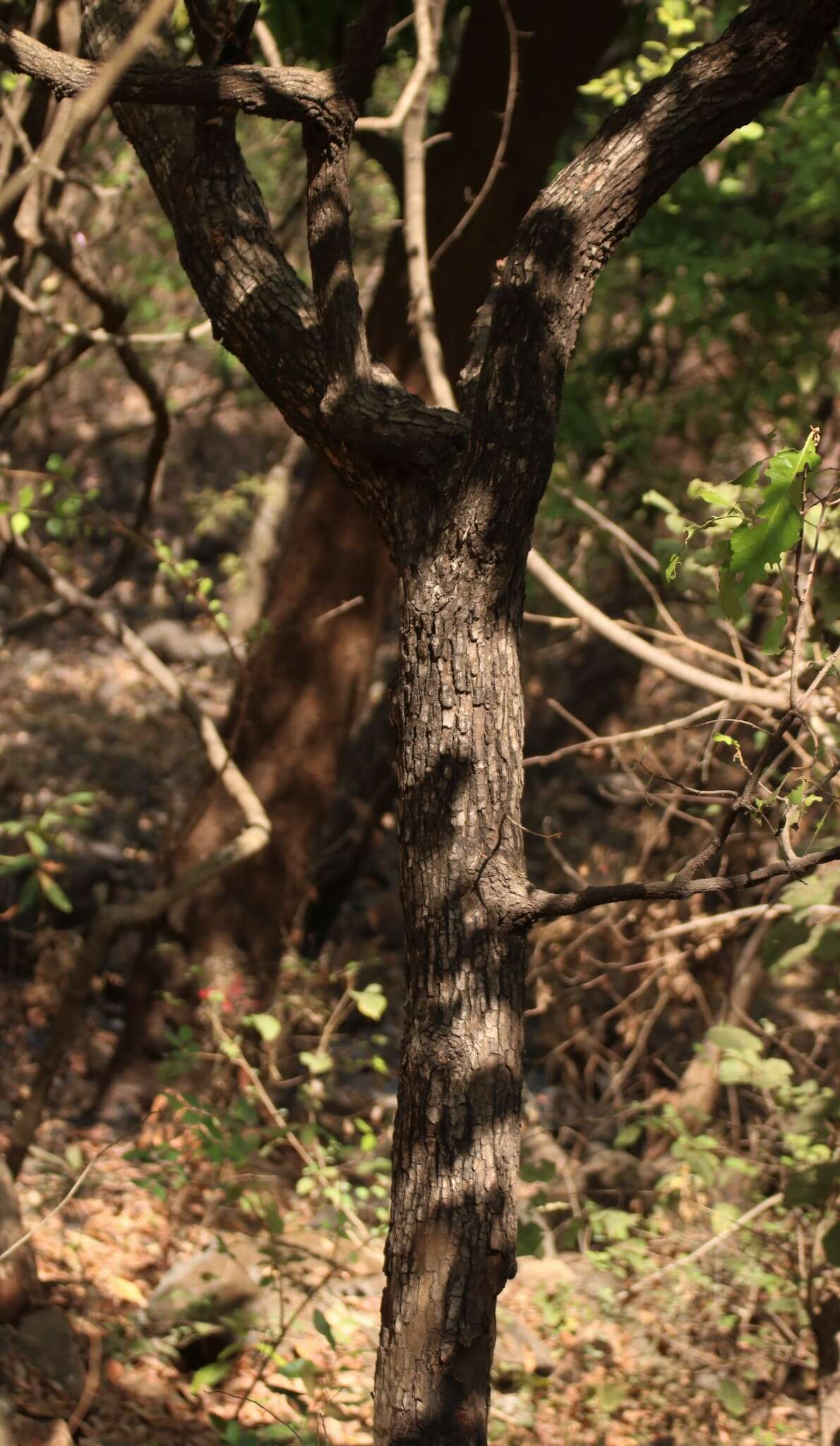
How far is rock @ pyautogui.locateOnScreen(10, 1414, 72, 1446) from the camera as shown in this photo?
3.21m

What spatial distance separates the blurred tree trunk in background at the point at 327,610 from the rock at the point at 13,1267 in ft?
7.27

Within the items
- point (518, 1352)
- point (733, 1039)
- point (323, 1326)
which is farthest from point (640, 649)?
point (518, 1352)

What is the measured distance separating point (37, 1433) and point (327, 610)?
3.60 metres

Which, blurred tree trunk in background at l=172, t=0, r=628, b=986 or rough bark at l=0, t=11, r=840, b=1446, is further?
blurred tree trunk in background at l=172, t=0, r=628, b=986

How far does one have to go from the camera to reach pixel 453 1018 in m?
2.42

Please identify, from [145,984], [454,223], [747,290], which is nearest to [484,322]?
[454,223]

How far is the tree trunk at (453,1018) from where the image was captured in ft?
7.80


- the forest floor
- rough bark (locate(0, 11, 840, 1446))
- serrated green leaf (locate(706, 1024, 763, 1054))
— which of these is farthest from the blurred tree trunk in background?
rough bark (locate(0, 11, 840, 1446))

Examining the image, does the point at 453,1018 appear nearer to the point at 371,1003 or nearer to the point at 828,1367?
the point at 371,1003

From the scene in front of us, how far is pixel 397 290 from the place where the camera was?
5.94 m

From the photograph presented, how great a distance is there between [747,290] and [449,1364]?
259 inches

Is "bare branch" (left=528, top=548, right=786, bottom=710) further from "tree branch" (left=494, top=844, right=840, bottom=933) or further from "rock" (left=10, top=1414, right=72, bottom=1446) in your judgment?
"rock" (left=10, top=1414, right=72, bottom=1446)

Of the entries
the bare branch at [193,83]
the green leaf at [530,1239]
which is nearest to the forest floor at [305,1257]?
the green leaf at [530,1239]

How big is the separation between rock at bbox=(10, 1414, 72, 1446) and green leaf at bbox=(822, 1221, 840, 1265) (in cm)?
214
